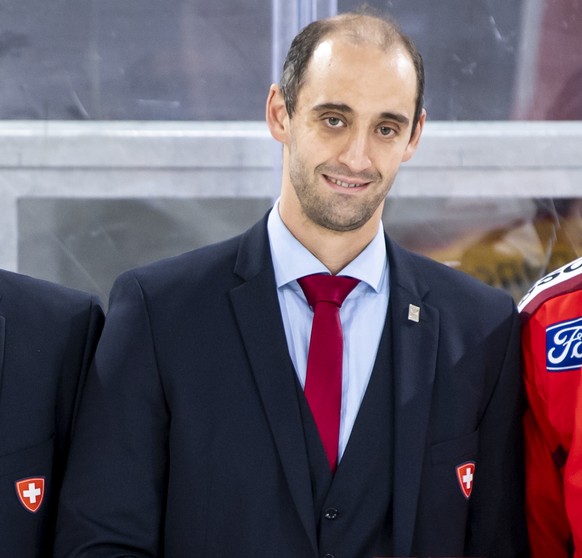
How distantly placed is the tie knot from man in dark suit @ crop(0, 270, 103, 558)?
0.33m

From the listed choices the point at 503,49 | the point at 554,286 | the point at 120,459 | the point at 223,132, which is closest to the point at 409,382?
the point at 554,286

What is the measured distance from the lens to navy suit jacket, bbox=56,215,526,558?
1.42 meters

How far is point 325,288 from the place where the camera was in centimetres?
151

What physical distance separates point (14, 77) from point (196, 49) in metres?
0.39

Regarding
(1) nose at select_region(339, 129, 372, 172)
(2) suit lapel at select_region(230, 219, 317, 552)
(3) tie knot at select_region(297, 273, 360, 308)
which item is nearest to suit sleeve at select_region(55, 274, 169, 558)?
(2) suit lapel at select_region(230, 219, 317, 552)

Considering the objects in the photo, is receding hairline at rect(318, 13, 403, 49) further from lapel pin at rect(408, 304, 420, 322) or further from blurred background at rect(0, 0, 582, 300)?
blurred background at rect(0, 0, 582, 300)

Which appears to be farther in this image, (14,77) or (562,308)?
(14,77)

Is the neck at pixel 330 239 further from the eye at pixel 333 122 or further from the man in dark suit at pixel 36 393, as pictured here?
the man in dark suit at pixel 36 393

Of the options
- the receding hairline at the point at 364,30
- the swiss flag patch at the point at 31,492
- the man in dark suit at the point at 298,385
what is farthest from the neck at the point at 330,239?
the swiss flag patch at the point at 31,492

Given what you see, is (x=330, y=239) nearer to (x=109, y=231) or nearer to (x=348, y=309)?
(x=348, y=309)

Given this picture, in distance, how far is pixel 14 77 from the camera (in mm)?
2098

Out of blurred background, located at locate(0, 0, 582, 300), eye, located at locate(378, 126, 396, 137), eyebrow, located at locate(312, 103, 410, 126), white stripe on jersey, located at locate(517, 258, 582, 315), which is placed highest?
blurred background, located at locate(0, 0, 582, 300)

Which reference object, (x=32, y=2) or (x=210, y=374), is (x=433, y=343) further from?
(x=32, y=2)

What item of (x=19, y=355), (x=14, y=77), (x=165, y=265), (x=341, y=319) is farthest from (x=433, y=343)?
(x=14, y=77)
